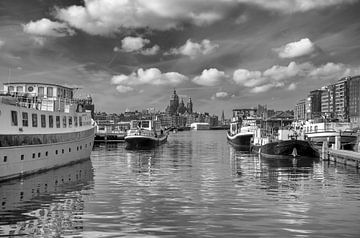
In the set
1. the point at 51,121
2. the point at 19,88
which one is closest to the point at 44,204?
the point at 51,121

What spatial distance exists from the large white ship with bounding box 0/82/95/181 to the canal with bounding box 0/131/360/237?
1.66 meters

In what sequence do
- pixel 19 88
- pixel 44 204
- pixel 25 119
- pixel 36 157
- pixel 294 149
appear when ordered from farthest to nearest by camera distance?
1. pixel 294 149
2. pixel 19 88
3. pixel 36 157
4. pixel 25 119
5. pixel 44 204

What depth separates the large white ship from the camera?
30.0 m

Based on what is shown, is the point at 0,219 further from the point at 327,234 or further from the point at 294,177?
the point at 294,177

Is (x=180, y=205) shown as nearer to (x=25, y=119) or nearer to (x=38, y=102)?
(x=25, y=119)

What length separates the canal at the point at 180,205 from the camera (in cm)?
1683

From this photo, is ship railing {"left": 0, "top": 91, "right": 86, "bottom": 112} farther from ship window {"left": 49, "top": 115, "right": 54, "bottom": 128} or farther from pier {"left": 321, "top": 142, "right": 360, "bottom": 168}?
pier {"left": 321, "top": 142, "right": 360, "bottom": 168}

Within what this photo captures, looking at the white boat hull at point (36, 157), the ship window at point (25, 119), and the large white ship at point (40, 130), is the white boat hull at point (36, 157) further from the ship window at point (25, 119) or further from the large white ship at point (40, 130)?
the ship window at point (25, 119)

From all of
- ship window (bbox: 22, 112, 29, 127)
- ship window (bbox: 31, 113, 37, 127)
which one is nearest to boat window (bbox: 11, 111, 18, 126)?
ship window (bbox: 22, 112, 29, 127)

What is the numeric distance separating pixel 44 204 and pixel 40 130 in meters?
→ 13.7

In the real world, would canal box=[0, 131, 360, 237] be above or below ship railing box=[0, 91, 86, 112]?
below

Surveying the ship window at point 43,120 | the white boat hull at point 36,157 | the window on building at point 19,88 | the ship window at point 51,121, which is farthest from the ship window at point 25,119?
the window on building at point 19,88

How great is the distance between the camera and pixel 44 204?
22.4m

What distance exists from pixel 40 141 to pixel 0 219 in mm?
16318
